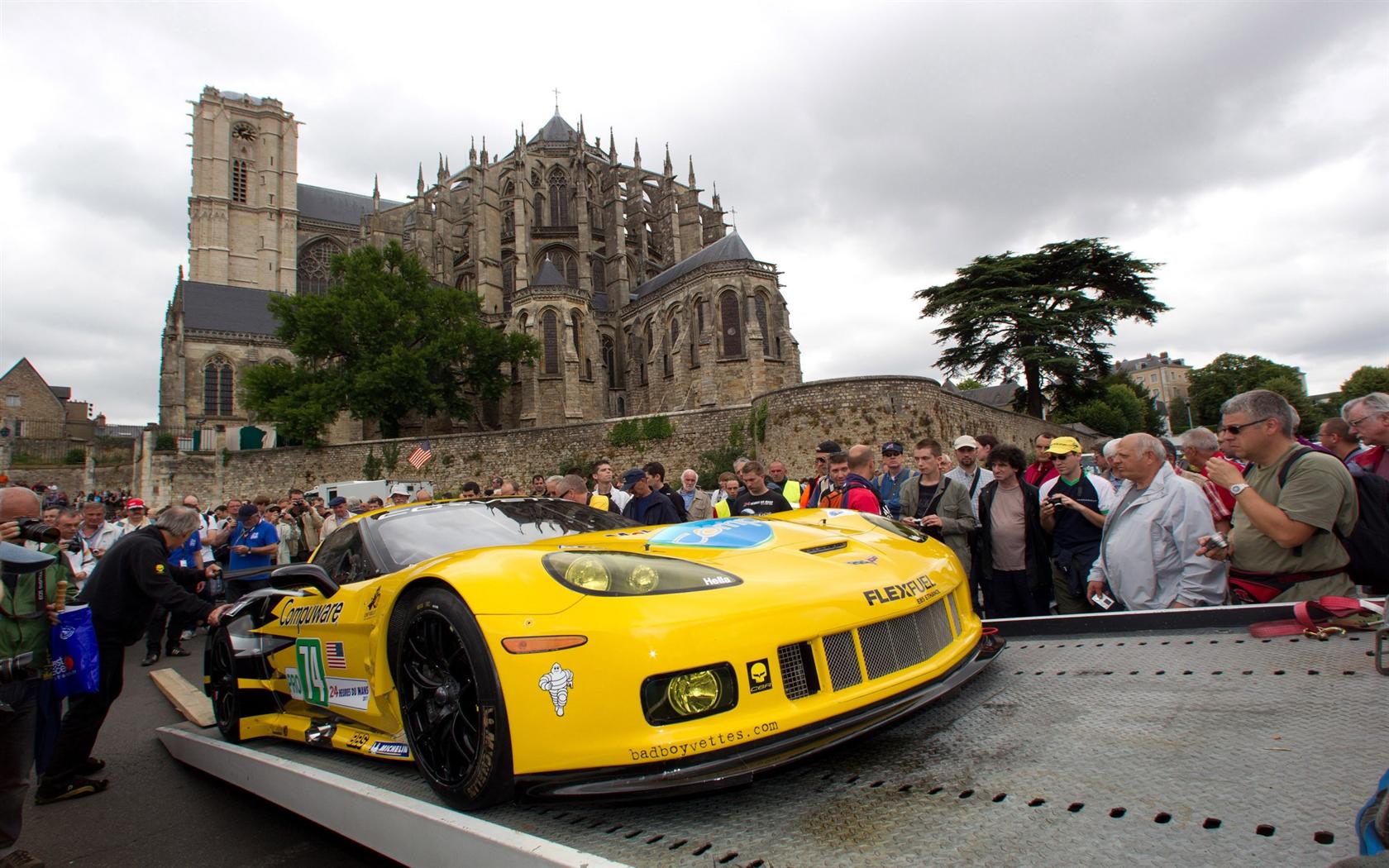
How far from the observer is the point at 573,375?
40281mm

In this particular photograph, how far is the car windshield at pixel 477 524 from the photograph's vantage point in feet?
10.8

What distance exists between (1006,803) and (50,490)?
Result: 81.5 feet

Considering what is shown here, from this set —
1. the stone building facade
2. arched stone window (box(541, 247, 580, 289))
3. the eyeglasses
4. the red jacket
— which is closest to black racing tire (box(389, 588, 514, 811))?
the eyeglasses

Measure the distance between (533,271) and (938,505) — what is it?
4480 cm

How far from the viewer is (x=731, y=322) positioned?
38.6 metres

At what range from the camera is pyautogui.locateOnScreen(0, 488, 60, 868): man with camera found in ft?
10.2

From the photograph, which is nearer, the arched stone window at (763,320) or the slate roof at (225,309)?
the arched stone window at (763,320)

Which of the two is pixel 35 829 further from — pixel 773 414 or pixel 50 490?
pixel 773 414

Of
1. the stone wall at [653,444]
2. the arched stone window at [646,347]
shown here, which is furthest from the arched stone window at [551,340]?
the stone wall at [653,444]

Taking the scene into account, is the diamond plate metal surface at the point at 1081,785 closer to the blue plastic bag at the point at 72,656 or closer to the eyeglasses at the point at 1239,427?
the eyeglasses at the point at 1239,427

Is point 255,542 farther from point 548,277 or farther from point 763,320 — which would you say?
point 548,277

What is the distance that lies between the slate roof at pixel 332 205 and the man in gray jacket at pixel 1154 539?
69.8 metres

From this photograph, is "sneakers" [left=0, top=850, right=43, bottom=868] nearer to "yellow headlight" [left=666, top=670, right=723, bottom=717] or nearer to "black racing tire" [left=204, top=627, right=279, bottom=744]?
"black racing tire" [left=204, top=627, right=279, bottom=744]

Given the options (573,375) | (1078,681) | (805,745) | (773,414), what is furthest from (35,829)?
(573,375)
